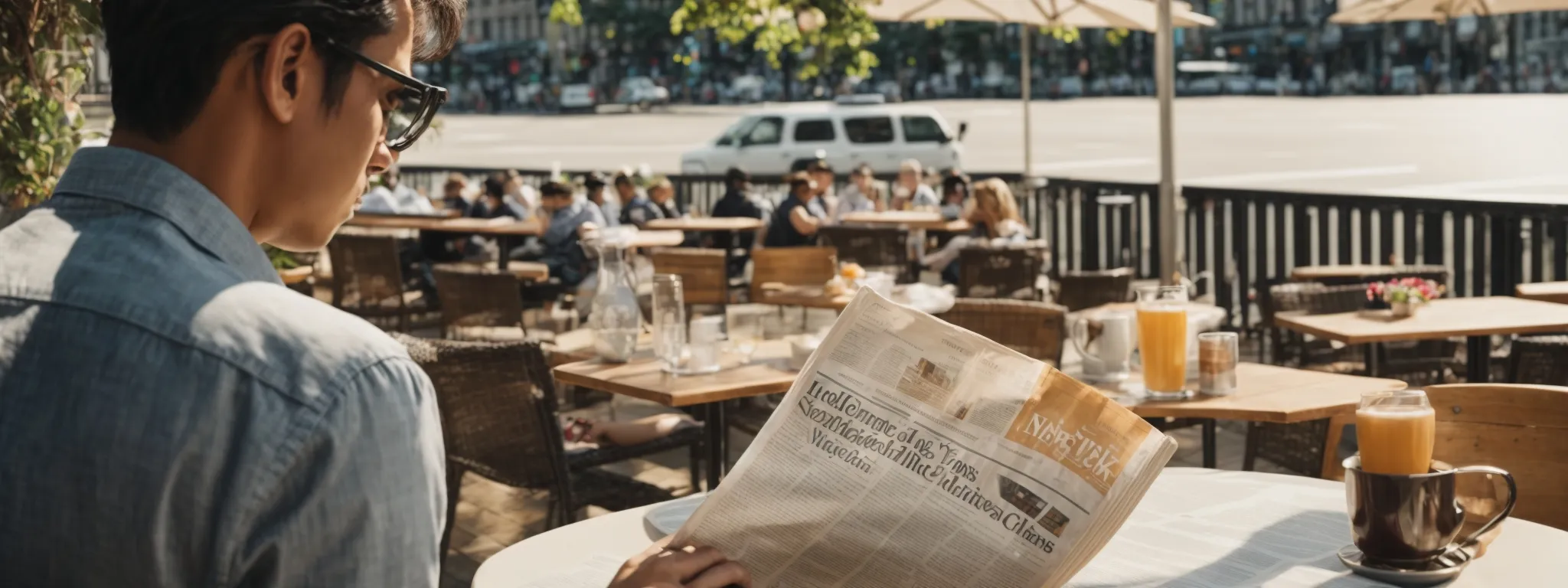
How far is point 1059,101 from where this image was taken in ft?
203

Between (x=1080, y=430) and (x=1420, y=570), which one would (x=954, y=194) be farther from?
(x=1080, y=430)

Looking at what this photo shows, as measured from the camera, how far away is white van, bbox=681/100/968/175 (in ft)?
72.2

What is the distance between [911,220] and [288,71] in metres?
10.5

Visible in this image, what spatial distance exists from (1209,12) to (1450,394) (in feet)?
237

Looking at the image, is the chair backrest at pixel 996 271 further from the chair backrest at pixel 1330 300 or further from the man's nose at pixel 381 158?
the man's nose at pixel 381 158

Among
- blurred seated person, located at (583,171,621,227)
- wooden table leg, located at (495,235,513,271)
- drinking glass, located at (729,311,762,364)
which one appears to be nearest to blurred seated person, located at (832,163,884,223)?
drinking glass, located at (729,311,762,364)

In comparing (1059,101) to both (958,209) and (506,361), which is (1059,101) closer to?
(958,209)

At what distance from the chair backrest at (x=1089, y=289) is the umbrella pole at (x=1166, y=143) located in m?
0.36

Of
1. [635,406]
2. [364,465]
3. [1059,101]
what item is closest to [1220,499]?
[364,465]

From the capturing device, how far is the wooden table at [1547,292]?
631 cm

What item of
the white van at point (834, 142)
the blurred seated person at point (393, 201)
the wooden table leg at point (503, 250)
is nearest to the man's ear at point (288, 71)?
the wooden table leg at point (503, 250)

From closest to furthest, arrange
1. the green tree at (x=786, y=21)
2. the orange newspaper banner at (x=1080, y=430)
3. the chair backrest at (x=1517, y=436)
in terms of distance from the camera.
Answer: the orange newspaper banner at (x=1080, y=430) < the chair backrest at (x=1517, y=436) < the green tree at (x=786, y=21)

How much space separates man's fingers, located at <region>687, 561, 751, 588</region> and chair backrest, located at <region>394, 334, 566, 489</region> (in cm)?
268

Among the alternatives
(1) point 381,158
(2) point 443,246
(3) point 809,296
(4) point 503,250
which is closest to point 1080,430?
(1) point 381,158
